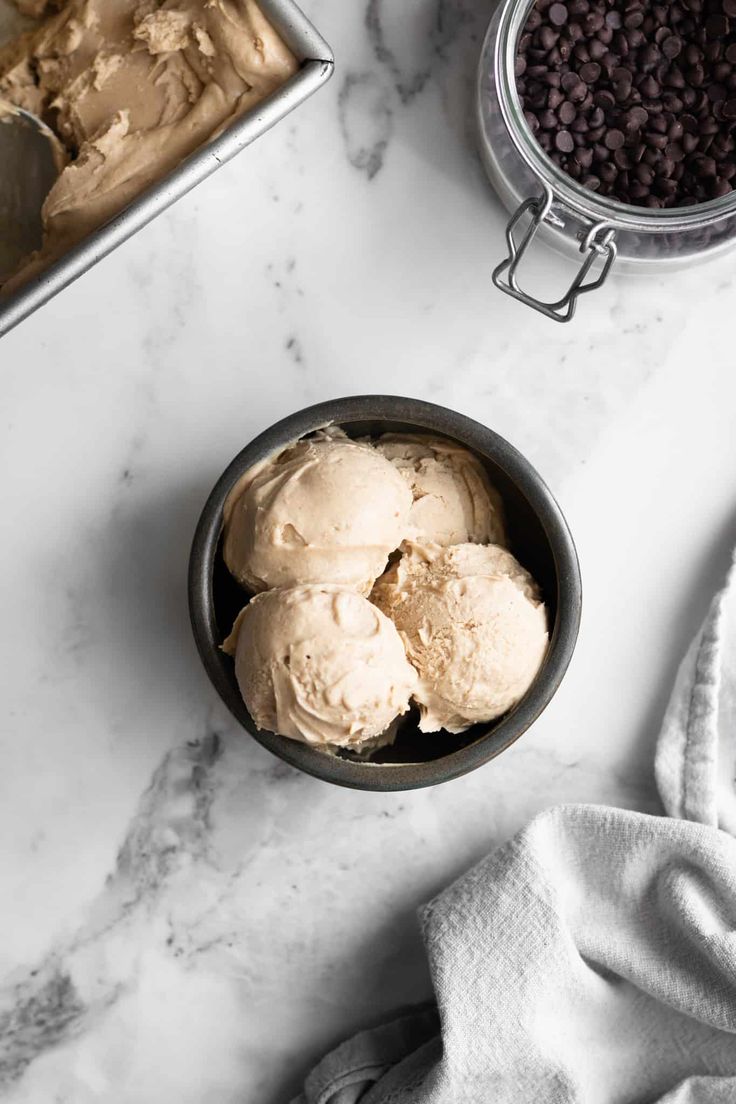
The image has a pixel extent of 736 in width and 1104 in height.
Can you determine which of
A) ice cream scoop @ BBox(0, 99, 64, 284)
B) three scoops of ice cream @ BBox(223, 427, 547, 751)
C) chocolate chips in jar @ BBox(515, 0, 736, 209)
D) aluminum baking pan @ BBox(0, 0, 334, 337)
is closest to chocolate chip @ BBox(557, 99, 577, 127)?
chocolate chips in jar @ BBox(515, 0, 736, 209)

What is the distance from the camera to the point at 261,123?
930 mm

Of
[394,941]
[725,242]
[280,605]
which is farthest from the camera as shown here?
[394,941]

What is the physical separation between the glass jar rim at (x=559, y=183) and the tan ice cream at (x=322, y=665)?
0.43 meters

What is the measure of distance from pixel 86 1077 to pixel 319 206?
0.96 meters

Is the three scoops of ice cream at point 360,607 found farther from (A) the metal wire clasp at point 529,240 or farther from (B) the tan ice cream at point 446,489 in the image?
(A) the metal wire clasp at point 529,240

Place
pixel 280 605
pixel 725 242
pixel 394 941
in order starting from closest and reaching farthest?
pixel 280 605, pixel 725 242, pixel 394 941

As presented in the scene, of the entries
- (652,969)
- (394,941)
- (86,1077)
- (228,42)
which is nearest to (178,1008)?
(86,1077)

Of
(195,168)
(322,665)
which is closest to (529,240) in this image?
(195,168)

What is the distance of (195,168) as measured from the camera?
92cm

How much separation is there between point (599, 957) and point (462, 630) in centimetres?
44

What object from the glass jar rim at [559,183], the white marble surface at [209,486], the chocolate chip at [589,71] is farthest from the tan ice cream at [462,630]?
the chocolate chip at [589,71]

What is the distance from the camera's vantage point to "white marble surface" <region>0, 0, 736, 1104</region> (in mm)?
1146

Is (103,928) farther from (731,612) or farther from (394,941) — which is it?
(731,612)

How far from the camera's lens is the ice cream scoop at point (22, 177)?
3.57 feet
